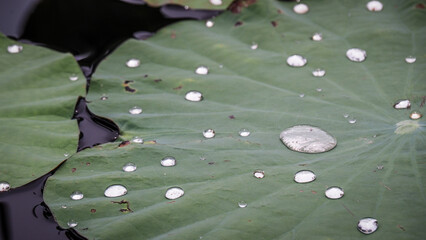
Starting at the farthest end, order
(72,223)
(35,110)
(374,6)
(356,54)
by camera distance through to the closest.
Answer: (374,6) < (356,54) < (35,110) < (72,223)

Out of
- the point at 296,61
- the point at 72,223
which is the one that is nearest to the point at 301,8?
the point at 296,61

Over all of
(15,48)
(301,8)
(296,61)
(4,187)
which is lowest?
(4,187)

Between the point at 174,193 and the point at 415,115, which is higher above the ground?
the point at 415,115

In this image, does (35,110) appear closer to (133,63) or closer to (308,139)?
(133,63)

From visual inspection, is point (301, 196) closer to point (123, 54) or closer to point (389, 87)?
Result: point (389, 87)

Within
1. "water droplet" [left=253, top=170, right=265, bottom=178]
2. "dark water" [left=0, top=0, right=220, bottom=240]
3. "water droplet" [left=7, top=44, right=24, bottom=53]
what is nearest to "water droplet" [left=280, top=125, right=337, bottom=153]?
"water droplet" [left=253, top=170, right=265, bottom=178]

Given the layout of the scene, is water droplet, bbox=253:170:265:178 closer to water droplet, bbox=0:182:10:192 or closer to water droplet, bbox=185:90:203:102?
water droplet, bbox=185:90:203:102

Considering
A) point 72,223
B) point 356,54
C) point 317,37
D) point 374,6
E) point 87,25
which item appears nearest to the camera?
point 72,223
